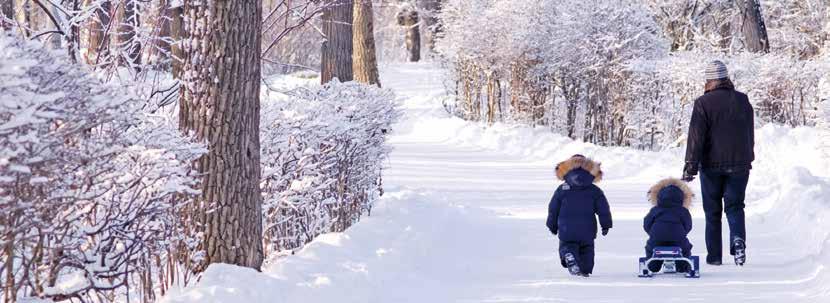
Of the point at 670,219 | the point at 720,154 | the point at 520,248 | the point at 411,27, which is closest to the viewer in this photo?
the point at 670,219

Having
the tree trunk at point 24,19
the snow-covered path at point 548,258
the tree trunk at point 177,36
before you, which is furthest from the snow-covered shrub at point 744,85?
the tree trunk at point 177,36

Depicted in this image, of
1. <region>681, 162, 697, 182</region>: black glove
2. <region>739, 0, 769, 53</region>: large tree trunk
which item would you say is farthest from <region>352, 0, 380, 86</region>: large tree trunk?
<region>681, 162, 697, 182</region>: black glove

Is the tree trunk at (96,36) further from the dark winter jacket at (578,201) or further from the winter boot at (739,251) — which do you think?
the winter boot at (739,251)

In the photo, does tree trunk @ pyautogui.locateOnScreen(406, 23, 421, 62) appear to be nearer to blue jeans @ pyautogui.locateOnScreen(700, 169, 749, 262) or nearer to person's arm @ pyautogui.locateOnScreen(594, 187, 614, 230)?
blue jeans @ pyautogui.locateOnScreen(700, 169, 749, 262)

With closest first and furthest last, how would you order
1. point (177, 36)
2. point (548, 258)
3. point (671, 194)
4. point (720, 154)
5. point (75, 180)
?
1. point (75, 180)
2. point (177, 36)
3. point (671, 194)
4. point (720, 154)
5. point (548, 258)

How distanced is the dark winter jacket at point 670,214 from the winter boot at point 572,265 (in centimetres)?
63

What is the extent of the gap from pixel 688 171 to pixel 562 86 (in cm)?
1717

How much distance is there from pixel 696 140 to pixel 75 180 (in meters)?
5.86

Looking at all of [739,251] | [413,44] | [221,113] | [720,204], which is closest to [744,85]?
[720,204]

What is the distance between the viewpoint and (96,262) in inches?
231

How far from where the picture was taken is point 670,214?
9.47 metres

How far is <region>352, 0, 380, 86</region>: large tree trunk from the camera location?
67.4ft

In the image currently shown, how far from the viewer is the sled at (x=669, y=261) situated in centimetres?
904

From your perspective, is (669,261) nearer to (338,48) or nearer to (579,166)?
(579,166)
